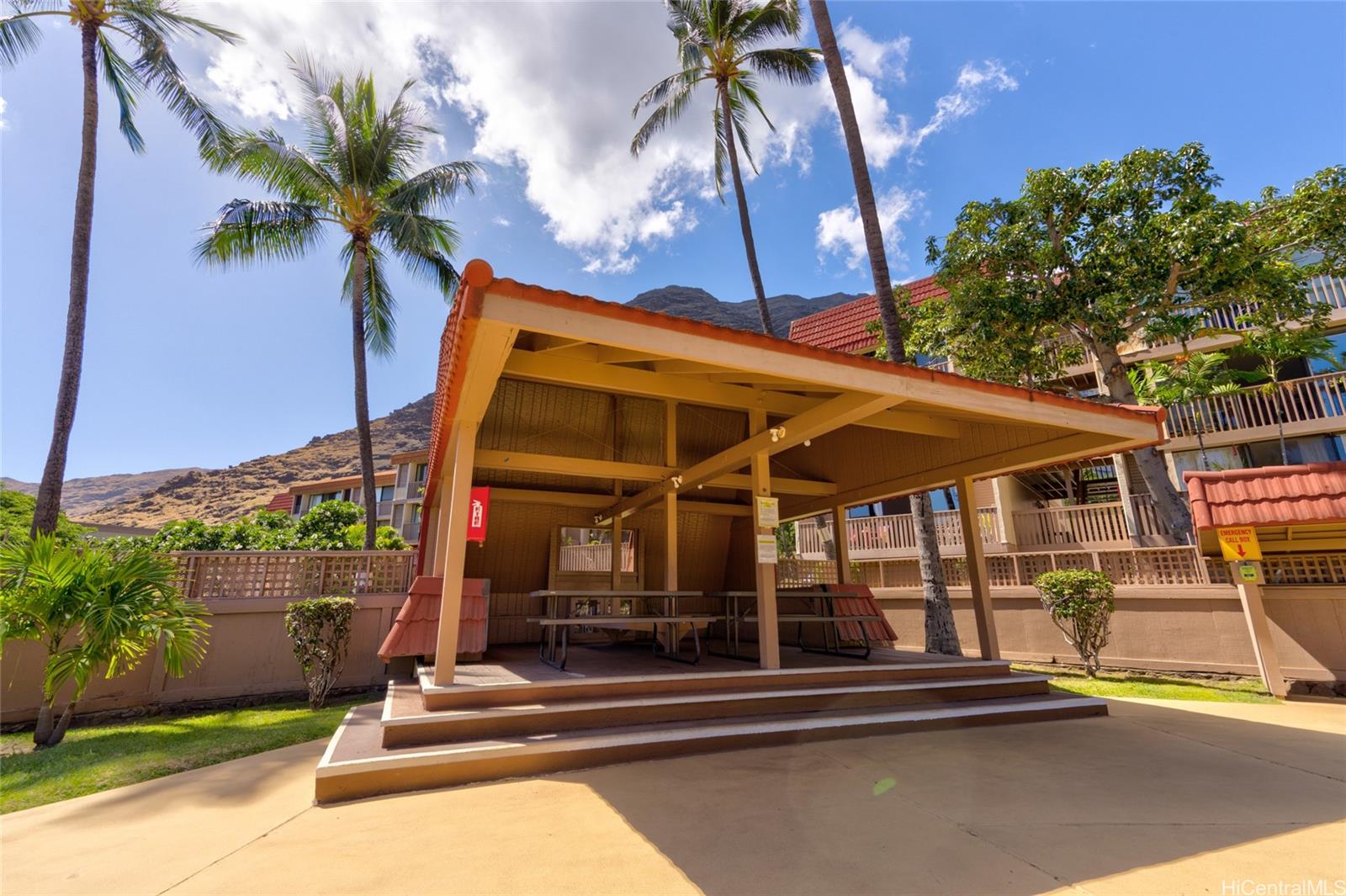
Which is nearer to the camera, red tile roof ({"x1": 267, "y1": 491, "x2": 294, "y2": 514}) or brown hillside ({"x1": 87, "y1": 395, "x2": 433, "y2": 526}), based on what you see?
red tile roof ({"x1": 267, "y1": 491, "x2": 294, "y2": 514})

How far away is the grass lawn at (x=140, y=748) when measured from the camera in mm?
3960

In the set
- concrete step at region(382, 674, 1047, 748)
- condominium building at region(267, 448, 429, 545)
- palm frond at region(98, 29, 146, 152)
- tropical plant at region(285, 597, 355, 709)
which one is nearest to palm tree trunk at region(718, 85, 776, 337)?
concrete step at region(382, 674, 1047, 748)

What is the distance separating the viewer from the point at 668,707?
14.3ft

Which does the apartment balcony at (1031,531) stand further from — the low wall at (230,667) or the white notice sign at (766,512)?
the low wall at (230,667)

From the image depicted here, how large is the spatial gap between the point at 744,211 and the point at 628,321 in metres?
11.0

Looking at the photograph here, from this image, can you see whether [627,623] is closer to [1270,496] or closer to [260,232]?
[1270,496]

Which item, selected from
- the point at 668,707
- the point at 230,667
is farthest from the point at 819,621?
the point at 230,667

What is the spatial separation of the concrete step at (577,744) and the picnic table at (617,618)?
1.16 metres

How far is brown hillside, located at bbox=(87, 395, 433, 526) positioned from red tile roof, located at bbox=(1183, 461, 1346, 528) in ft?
168

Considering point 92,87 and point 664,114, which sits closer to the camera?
point 92,87

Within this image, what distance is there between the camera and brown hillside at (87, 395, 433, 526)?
50.7 metres

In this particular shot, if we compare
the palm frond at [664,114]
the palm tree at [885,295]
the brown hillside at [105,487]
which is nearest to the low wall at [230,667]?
the palm tree at [885,295]

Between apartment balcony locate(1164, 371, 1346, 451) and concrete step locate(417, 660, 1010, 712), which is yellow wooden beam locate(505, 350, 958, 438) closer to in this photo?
concrete step locate(417, 660, 1010, 712)

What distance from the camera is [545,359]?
482 cm
